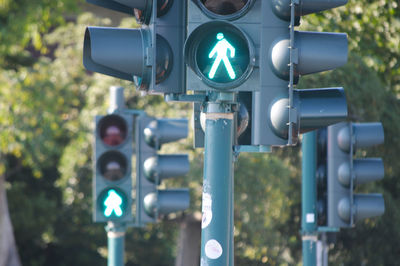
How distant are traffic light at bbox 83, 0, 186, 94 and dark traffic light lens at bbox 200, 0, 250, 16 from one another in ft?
0.64

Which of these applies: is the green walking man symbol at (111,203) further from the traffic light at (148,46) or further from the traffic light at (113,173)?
the traffic light at (148,46)

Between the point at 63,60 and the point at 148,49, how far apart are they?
20.4 metres

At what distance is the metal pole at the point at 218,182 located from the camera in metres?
4.77

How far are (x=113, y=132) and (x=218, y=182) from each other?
5803mm

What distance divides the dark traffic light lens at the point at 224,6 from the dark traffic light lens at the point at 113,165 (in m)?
5.72

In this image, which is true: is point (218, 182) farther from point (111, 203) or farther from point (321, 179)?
point (111, 203)

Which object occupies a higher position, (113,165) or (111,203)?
(113,165)

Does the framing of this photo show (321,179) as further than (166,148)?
No

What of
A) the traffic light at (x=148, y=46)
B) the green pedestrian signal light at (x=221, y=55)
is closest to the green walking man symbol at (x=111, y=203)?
the traffic light at (x=148, y=46)

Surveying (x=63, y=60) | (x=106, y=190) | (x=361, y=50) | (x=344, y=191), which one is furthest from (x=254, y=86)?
(x=63, y=60)

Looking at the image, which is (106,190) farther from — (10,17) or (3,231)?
(3,231)

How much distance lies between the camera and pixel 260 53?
4859 millimetres

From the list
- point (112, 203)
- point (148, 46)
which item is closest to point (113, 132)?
point (112, 203)

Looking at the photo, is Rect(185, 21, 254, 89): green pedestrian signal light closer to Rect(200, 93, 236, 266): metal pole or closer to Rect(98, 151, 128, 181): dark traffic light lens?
Rect(200, 93, 236, 266): metal pole
